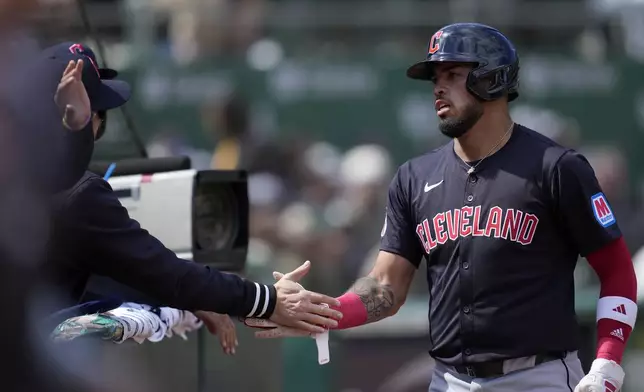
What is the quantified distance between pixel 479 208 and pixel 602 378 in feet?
2.93

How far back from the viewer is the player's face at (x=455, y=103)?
5211mm

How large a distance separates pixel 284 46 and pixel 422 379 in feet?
15.5

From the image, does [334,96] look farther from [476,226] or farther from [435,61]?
[476,226]

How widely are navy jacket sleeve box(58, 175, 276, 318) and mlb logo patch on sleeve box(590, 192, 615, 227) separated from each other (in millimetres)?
1487

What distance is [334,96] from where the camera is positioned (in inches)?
461

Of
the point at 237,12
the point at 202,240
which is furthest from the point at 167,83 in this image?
the point at 202,240

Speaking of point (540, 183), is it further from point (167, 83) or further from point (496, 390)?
point (167, 83)

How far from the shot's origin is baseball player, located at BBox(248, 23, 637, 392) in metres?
4.93

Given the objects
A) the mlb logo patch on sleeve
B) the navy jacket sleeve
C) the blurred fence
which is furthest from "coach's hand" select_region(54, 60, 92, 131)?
the blurred fence

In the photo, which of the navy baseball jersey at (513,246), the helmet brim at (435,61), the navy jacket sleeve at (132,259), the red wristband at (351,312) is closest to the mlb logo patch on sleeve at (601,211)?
the navy baseball jersey at (513,246)

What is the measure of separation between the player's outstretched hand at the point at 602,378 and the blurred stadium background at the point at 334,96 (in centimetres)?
453

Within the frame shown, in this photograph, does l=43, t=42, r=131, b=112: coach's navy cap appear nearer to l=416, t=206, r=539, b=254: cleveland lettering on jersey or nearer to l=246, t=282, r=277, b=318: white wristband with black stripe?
l=246, t=282, r=277, b=318: white wristband with black stripe

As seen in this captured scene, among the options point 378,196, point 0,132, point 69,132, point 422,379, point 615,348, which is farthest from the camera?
point 378,196

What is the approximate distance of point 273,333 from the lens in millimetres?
5176
